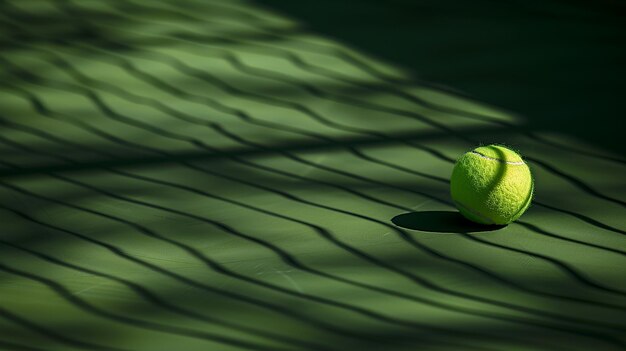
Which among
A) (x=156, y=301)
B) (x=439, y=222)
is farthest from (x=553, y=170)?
(x=156, y=301)

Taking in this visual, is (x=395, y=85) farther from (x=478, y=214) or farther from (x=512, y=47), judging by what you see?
(x=478, y=214)

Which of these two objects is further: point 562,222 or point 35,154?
point 35,154

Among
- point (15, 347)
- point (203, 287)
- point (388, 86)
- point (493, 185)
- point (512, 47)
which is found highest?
point (512, 47)

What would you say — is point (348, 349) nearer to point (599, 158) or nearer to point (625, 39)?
point (599, 158)

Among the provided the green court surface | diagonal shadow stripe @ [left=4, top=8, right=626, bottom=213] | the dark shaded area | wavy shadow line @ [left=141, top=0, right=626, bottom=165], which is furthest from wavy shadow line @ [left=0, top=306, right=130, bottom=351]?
the dark shaded area

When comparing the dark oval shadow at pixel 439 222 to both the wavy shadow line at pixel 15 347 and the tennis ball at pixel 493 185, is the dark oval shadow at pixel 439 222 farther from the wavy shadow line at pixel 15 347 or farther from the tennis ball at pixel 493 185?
the wavy shadow line at pixel 15 347

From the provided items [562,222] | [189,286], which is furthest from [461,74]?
[189,286]
